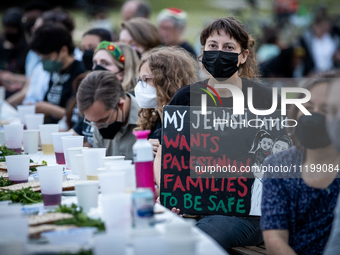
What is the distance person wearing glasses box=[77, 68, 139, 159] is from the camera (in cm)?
345

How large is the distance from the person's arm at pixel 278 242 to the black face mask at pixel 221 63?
4.44 ft

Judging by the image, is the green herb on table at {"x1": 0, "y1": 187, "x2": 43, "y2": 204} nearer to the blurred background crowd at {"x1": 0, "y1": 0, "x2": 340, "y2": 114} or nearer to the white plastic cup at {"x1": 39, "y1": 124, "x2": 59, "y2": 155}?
the white plastic cup at {"x1": 39, "y1": 124, "x2": 59, "y2": 155}

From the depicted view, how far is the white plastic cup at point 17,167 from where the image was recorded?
2686 millimetres

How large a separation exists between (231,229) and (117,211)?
1.23m

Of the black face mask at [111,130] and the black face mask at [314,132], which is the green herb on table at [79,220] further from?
the black face mask at [111,130]

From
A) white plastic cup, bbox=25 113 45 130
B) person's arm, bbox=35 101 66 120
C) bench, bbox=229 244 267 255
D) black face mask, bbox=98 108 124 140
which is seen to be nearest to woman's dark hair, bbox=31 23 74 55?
person's arm, bbox=35 101 66 120

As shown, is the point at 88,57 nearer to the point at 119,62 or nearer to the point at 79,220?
the point at 119,62

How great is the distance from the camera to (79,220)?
1.93m

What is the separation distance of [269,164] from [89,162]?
1047 millimetres

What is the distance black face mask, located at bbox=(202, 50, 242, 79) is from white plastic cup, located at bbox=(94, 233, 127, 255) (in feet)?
6.36

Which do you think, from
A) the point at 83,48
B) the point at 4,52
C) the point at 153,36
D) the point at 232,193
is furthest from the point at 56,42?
the point at 232,193

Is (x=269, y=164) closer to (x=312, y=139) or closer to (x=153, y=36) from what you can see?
(x=312, y=139)

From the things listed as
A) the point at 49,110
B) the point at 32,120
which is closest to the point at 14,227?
the point at 32,120

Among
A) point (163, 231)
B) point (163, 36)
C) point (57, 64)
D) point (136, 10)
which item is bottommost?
point (163, 231)
